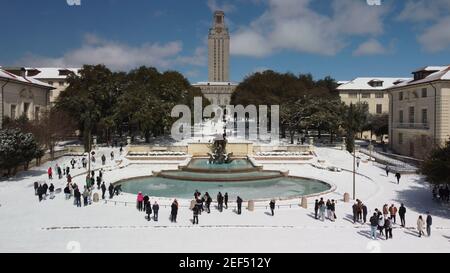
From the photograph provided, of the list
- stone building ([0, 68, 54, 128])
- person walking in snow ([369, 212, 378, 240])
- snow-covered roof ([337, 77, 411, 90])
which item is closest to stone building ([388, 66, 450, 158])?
person walking in snow ([369, 212, 378, 240])

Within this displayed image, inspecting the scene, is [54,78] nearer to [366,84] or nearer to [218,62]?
[366,84]

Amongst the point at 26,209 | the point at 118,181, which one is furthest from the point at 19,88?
the point at 26,209

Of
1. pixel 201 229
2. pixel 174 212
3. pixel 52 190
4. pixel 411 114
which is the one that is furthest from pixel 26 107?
pixel 411 114

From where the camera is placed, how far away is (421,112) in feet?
135

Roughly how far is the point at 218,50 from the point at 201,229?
6409 inches

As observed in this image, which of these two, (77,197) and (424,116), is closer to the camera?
(77,197)

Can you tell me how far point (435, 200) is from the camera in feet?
75.5

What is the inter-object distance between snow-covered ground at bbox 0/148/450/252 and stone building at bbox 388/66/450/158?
49.1ft

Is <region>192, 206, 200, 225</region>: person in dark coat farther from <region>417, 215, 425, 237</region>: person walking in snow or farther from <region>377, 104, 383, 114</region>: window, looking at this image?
<region>377, 104, 383, 114</region>: window

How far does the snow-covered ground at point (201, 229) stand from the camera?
14.7m

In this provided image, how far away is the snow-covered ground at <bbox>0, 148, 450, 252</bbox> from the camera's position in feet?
48.1

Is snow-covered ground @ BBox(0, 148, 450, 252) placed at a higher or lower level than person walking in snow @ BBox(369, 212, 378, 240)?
lower

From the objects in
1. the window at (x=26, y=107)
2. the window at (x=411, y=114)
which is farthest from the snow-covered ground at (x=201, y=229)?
the window at (x=26, y=107)

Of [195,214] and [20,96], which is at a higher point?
[20,96]
